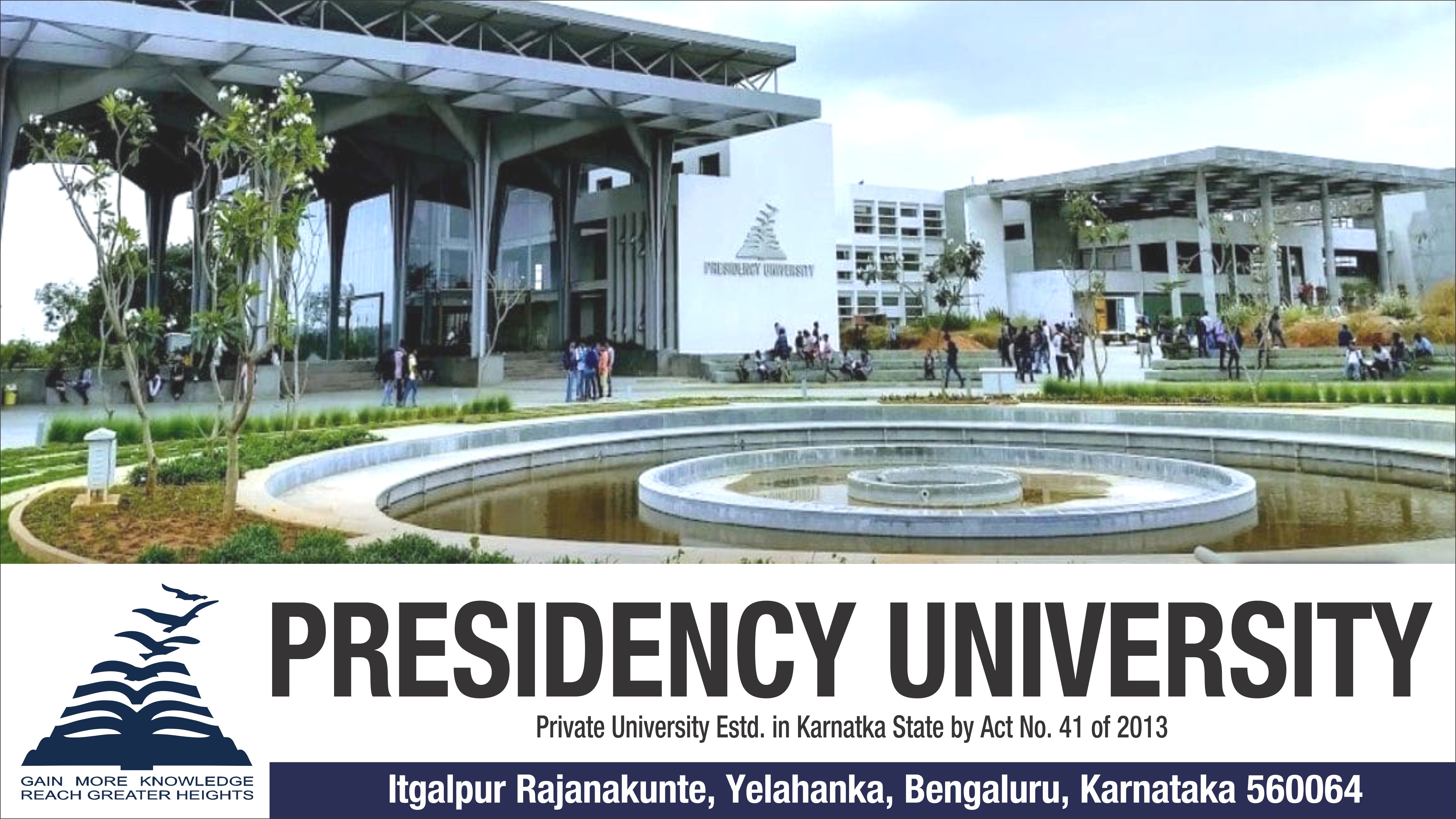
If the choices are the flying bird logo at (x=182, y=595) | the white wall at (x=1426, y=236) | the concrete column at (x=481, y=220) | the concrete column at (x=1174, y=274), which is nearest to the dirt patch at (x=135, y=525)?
the flying bird logo at (x=182, y=595)

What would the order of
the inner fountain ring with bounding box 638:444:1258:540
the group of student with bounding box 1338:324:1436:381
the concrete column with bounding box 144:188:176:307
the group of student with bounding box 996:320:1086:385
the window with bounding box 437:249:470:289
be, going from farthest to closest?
the window with bounding box 437:249:470:289
the concrete column with bounding box 144:188:176:307
the group of student with bounding box 996:320:1086:385
the group of student with bounding box 1338:324:1436:381
the inner fountain ring with bounding box 638:444:1258:540

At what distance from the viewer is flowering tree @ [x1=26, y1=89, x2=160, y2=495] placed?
20.8ft

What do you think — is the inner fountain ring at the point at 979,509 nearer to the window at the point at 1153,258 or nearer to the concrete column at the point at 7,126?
the concrete column at the point at 7,126

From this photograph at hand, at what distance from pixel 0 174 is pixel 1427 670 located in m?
8.97

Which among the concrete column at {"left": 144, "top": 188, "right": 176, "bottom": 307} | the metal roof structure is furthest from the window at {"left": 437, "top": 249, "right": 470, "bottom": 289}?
the concrete column at {"left": 144, "top": 188, "right": 176, "bottom": 307}

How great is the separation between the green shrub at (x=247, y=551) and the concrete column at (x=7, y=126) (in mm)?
2538

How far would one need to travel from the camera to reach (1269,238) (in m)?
17.5

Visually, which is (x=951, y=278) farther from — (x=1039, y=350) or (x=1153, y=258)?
(x=1039, y=350)

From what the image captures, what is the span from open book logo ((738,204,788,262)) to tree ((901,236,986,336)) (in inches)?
194

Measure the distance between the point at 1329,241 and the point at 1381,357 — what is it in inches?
131

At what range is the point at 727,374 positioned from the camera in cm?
2520

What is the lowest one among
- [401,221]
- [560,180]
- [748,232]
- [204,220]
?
[204,220]

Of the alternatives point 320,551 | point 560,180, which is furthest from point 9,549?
point 560,180

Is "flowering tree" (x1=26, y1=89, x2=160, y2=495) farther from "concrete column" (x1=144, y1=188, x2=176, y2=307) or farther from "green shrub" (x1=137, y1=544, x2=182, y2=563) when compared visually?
"concrete column" (x1=144, y1=188, x2=176, y2=307)
